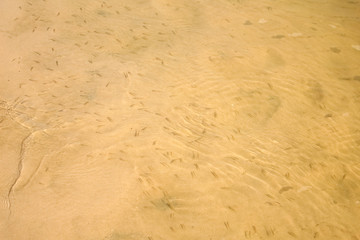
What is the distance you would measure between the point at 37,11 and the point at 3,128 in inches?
87.8

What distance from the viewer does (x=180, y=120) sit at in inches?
116

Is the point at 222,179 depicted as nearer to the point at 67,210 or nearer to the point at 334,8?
the point at 67,210

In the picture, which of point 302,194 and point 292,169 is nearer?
point 302,194

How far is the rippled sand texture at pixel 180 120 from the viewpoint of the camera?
2.28m

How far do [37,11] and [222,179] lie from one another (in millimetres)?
3735

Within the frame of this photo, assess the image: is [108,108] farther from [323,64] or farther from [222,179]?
[323,64]

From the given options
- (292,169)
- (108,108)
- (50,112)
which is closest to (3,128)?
(50,112)

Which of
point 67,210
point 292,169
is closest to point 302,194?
point 292,169

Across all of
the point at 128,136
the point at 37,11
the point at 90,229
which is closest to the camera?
the point at 90,229

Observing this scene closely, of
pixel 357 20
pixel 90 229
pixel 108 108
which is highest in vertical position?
pixel 357 20

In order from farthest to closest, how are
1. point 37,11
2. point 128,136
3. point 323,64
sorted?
point 37,11 → point 323,64 → point 128,136

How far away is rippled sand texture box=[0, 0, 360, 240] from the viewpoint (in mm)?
2279

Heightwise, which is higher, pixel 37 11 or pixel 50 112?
pixel 37 11

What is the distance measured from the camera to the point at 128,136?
9.15 feet
